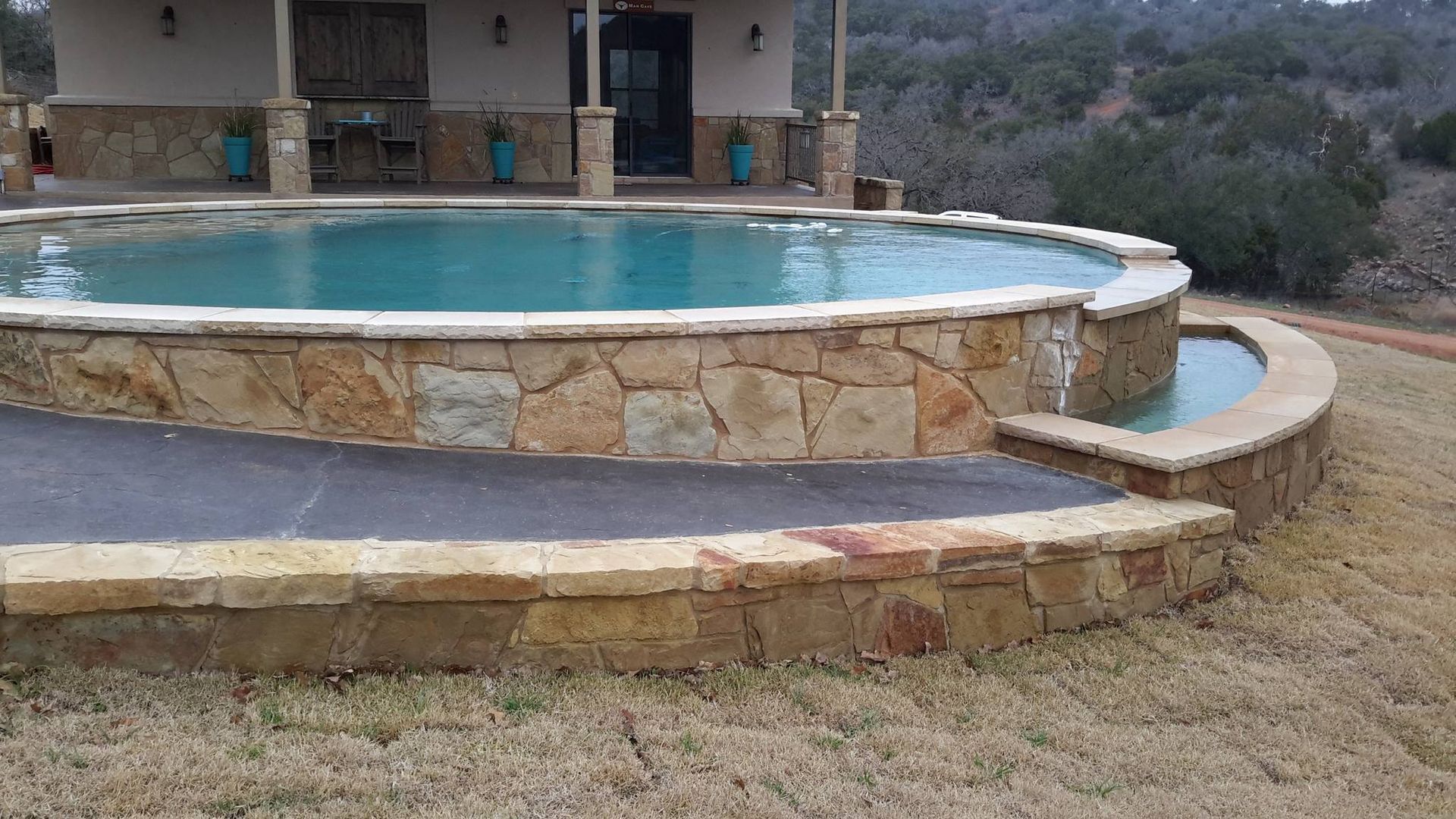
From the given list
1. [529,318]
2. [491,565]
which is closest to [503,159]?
[529,318]

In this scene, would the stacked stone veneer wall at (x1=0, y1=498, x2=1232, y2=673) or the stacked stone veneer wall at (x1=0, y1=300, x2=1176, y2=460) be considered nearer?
the stacked stone veneer wall at (x1=0, y1=498, x2=1232, y2=673)

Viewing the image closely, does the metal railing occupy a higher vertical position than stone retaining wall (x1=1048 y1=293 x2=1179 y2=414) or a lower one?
higher

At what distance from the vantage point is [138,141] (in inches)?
526

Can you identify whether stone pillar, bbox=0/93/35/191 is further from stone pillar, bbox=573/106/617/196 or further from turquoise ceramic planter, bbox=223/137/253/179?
stone pillar, bbox=573/106/617/196

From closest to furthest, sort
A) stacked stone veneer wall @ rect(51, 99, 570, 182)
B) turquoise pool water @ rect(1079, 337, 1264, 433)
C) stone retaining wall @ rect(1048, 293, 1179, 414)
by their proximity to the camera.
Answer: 1. stone retaining wall @ rect(1048, 293, 1179, 414)
2. turquoise pool water @ rect(1079, 337, 1264, 433)
3. stacked stone veneer wall @ rect(51, 99, 570, 182)

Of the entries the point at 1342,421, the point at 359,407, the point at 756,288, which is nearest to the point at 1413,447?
the point at 1342,421

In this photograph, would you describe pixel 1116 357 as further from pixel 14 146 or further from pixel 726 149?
pixel 14 146

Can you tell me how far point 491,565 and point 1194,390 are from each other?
398cm

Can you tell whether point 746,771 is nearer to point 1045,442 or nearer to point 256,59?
point 1045,442

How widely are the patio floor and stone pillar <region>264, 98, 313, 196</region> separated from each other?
0.82ft

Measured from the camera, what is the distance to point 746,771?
267cm

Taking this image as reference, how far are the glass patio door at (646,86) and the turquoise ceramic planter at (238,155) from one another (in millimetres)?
3768

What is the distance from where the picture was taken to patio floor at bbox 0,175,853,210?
11148 millimetres

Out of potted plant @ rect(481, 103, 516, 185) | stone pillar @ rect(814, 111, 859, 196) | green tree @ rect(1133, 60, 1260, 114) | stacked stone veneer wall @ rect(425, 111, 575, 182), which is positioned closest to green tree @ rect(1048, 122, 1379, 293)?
green tree @ rect(1133, 60, 1260, 114)
